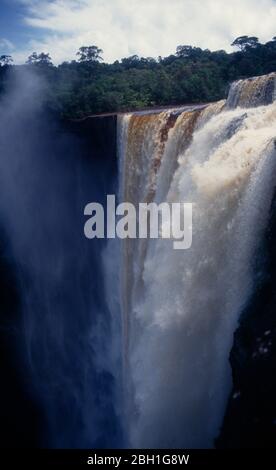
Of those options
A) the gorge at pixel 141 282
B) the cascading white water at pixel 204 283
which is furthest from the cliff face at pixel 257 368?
the cascading white water at pixel 204 283

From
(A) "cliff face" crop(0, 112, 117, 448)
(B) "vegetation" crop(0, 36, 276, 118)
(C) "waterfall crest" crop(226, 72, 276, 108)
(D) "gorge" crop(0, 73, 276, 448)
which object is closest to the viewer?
(D) "gorge" crop(0, 73, 276, 448)

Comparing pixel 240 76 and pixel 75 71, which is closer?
pixel 240 76

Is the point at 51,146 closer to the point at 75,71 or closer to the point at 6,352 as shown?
the point at 6,352

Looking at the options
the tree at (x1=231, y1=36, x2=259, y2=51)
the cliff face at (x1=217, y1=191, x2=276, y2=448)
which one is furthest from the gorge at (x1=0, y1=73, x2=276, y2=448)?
the tree at (x1=231, y1=36, x2=259, y2=51)

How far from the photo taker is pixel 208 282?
6.82 metres

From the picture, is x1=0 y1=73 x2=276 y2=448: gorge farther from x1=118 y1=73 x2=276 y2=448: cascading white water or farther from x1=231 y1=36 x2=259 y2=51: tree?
x1=231 y1=36 x2=259 y2=51: tree

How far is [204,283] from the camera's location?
688 cm

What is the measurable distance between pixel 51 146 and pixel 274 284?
12.8 metres

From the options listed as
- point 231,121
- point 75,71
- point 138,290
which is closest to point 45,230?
point 138,290

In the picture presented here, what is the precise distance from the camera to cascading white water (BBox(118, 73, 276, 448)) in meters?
6.43

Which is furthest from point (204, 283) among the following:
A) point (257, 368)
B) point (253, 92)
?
point (253, 92)

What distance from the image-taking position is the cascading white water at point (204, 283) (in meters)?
6.43

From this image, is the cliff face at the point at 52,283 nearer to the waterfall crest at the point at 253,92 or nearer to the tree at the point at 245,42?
the waterfall crest at the point at 253,92

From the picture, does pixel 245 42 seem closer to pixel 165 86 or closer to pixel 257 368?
pixel 165 86
